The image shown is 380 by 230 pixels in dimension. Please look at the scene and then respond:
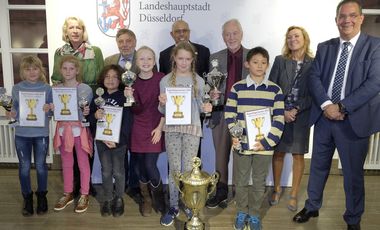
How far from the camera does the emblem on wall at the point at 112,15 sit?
4.02 m

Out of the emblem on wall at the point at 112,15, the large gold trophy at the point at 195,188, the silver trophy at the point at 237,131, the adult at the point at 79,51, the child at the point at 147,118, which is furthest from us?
the emblem on wall at the point at 112,15

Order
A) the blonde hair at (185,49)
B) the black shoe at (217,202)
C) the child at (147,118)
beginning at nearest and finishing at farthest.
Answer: the blonde hair at (185,49)
the child at (147,118)
the black shoe at (217,202)

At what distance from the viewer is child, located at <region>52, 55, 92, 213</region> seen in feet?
11.2

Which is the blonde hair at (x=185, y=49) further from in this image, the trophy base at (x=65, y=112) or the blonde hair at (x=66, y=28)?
the blonde hair at (x=66, y=28)

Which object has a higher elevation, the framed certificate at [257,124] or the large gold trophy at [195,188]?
the framed certificate at [257,124]

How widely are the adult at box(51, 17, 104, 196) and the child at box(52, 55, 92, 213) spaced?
0.66 ft

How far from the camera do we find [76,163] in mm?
3922

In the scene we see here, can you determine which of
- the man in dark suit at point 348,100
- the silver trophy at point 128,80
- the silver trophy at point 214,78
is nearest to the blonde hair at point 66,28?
the silver trophy at point 128,80

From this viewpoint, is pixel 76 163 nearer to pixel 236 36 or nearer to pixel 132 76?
pixel 132 76

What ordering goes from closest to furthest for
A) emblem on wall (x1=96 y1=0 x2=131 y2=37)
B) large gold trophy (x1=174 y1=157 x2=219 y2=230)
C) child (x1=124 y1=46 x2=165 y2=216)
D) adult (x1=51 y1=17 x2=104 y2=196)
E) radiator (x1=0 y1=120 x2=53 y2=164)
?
large gold trophy (x1=174 y1=157 x2=219 y2=230) < child (x1=124 y1=46 x2=165 y2=216) < adult (x1=51 y1=17 x2=104 y2=196) < emblem on wall (x1=96 y1=0 x2=131 y2=37) < radiator (x1=0 y1=120 x2=53 y2=164)

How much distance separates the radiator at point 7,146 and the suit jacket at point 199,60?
1958 millimetres

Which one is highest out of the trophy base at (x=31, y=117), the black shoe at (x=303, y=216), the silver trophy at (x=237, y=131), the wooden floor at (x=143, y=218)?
the trophy base at (x=31, y=117)

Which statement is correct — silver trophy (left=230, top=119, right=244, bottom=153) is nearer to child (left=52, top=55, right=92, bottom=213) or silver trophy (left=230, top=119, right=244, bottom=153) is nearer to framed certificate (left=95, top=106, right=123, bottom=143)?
framed certificate (left=95, top=106, right=123, bottom=143)

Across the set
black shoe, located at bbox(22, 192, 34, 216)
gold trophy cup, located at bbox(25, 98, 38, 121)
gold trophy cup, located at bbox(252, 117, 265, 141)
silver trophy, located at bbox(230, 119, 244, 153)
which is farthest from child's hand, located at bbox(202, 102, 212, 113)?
black shoe, located at bbox(22, 192, 34, 216)
